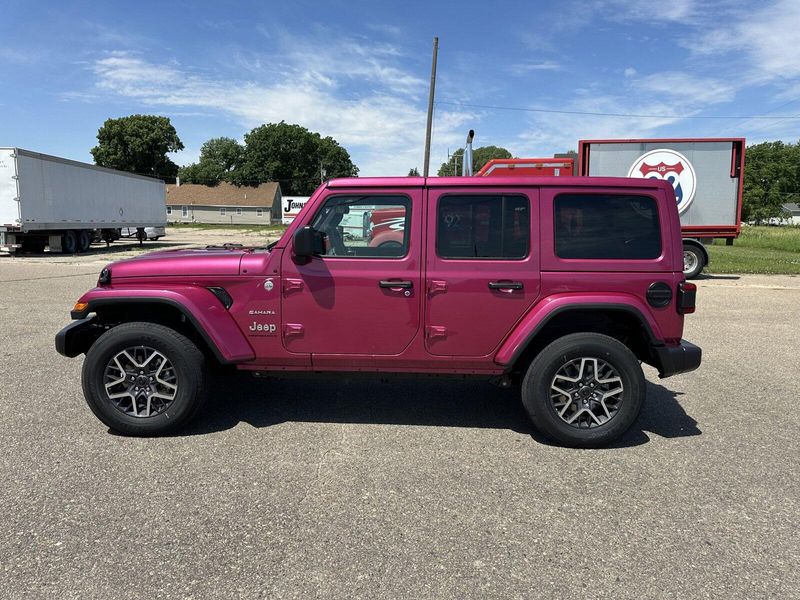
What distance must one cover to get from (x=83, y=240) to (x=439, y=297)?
23.0 meters

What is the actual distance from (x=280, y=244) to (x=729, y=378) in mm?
4682

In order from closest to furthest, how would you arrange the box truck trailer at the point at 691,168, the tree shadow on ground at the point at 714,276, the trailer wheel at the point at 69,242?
the box truck trailer at the point at 691,168 → the tree shadow on ground at the point at 714,276 → the trailer wheel at the point at 69,242

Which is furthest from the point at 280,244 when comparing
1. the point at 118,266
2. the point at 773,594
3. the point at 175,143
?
the point at 175,143

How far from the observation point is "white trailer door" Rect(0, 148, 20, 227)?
17984mm

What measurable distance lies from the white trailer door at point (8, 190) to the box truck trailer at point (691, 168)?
17.6 metres

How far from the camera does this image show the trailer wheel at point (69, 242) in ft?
70.4

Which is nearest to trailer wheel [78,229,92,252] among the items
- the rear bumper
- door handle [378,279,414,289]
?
door handle [378,279,414,289]

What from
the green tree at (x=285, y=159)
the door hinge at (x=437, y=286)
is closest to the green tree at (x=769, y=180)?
the green tree at (x=285, y=159)

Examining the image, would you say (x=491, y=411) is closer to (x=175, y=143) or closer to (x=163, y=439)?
(x=163, y=439)

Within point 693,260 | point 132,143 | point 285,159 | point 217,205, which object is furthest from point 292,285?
point 285,159

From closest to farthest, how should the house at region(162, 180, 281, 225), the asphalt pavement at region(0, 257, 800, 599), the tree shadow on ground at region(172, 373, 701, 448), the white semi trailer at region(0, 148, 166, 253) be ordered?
1. the asphalt pavement at region(0, 257, 800, 599)
2. the tree shadow on ground at region(172, 373, 701, 448)
3. the white semi trailer at region(0, 148, 166, 253)
4. the house at region(162, 180, 281, 225)

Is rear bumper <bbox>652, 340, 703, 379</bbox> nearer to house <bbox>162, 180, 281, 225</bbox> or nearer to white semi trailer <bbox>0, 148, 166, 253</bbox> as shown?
white semi trailer <bbox>0, 148, 166, 253</bbox>

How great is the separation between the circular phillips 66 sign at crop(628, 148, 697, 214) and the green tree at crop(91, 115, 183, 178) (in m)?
71.1

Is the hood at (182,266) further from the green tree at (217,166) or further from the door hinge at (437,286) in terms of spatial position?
the green tree at (217,166)
